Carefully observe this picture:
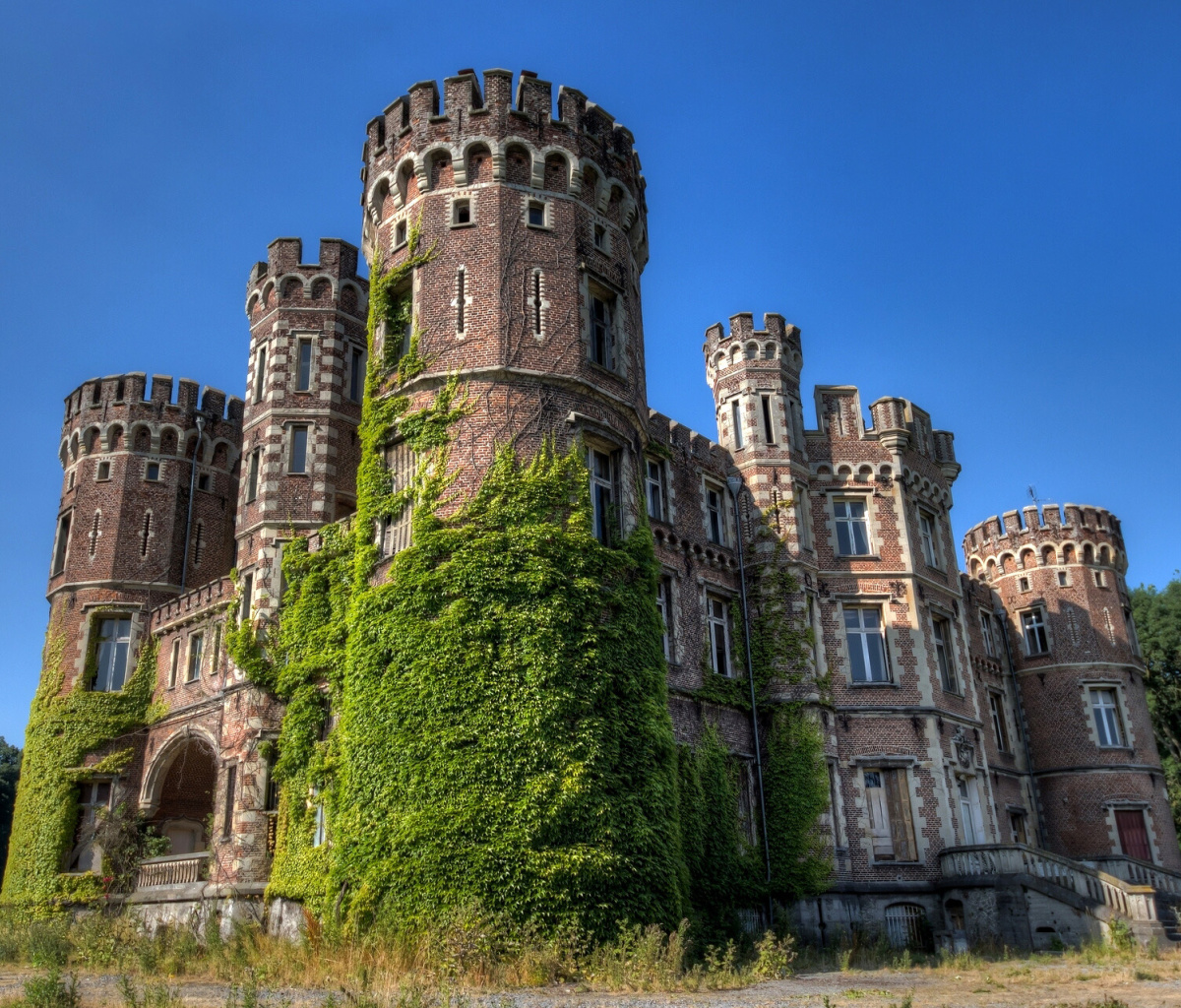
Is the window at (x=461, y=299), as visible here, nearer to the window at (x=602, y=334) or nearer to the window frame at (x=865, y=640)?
the window at (x=602, y=334)

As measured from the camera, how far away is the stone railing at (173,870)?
25969 millimetres

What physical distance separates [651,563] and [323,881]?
8535mm

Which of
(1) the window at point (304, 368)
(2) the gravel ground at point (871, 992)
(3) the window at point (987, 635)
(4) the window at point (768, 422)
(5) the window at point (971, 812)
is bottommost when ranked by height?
(2) the gravel ground at point (871, 992)

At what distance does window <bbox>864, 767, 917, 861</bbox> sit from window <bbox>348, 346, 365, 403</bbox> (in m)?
17.0

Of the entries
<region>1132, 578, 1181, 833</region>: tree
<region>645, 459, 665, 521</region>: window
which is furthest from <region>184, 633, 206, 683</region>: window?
<region>1132, 578, 1181, 833</region>: tree

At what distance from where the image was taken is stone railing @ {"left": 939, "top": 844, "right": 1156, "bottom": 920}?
2362cm

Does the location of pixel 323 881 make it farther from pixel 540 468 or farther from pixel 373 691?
pixel 540 468

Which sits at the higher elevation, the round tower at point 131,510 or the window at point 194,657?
the round tower at point 131,510

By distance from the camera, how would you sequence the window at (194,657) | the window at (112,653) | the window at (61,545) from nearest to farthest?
the window at (194,657), the window at (112,653), the window at (61,545)

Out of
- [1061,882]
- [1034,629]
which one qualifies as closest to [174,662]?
[1061,882]

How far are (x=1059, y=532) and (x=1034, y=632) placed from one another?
390 centimetres

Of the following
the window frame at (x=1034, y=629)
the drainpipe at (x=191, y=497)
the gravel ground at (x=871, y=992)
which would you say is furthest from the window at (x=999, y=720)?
the drainpipe at (x=191, y=497)

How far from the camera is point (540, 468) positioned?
68.0ft

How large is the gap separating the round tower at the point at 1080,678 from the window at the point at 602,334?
24462 mm
